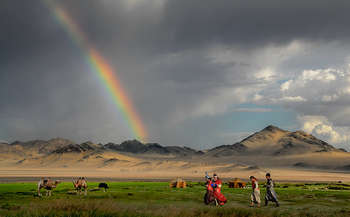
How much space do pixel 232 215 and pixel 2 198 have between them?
854 inches

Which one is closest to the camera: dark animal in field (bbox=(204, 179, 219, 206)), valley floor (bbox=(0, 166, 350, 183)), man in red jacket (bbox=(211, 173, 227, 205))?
man in red jacket (bbox=(211, 173, 227, 205))

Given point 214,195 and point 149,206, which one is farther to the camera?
point 214,195

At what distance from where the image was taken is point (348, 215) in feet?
76.0

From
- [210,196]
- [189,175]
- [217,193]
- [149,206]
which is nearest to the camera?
[149,206]

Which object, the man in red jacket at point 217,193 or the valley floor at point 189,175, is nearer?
the man in red jacket at point 217,193

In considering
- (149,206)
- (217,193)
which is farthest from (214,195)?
(149,206)

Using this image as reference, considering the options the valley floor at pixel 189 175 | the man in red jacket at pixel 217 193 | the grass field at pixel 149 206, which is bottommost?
the grass field at pixel 149 206

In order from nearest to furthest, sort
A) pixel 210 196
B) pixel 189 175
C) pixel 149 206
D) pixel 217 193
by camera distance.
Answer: pixel 149 206
pixel 217 193
pixel 210 196
pixel 189 175

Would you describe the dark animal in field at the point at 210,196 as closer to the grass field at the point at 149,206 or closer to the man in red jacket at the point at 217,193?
the man in red jacket at the point at 217,193

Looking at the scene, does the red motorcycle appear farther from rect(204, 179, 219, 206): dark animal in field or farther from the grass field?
the grass field

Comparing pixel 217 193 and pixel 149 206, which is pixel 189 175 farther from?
pixel 149 206

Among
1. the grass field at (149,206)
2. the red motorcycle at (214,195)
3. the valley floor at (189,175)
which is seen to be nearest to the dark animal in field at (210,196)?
the red motorcycle at (214,195)

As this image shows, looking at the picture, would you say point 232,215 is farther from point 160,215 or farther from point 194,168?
point 194,168

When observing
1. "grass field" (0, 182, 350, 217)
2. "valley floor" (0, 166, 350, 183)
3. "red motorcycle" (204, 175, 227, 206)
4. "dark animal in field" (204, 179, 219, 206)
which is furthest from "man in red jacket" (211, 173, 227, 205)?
"valley floor" (0, 166, 350, 183)
